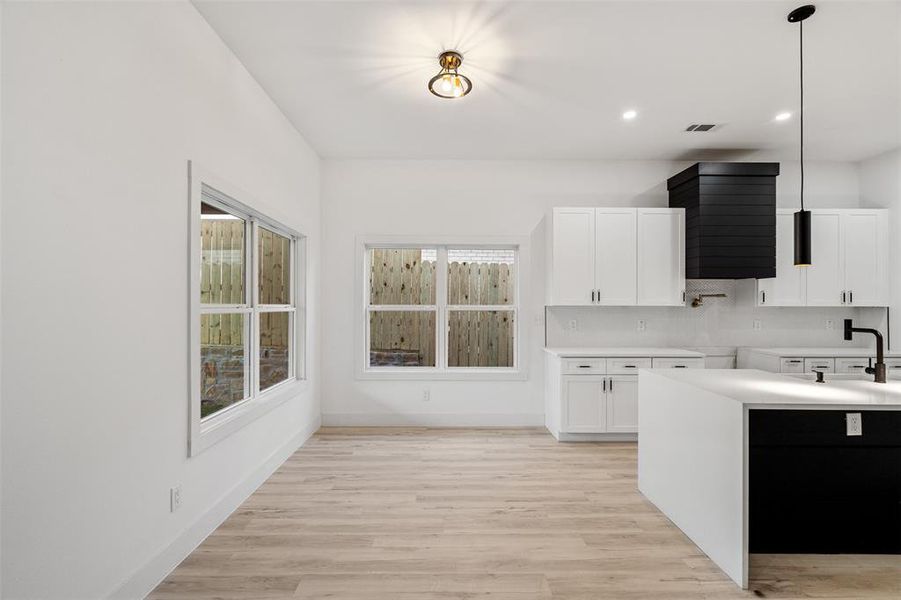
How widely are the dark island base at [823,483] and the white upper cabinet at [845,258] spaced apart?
2814 millimetres

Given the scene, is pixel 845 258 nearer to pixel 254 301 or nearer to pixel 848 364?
pixel 848 364

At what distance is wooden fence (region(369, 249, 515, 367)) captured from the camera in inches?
200

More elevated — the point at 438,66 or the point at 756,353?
the point at 438,66

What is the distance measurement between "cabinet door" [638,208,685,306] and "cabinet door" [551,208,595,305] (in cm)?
50

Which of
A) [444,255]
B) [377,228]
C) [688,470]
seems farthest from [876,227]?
[377,228]

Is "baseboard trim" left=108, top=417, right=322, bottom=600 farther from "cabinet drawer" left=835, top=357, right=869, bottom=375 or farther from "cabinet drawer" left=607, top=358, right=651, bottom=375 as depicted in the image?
"cabinet drawer" left=835, top=357, right=869, bottom=375

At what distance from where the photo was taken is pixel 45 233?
1533 millimetres

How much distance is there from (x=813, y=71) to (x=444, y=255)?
10.9 ft

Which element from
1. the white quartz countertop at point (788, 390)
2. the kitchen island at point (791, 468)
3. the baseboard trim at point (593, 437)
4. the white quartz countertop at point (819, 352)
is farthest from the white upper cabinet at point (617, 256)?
the kitchen island at point (791, 468)

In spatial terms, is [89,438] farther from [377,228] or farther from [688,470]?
[377,228]

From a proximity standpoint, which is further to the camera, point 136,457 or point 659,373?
point 659,373

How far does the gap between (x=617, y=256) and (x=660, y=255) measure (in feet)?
1.42

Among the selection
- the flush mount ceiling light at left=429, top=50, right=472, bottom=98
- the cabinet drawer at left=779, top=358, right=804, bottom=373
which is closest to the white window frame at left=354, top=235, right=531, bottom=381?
the flush mount ceiling light at left=429, top=50, right=472, bottom=98

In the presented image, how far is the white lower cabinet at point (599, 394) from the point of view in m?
4.38
